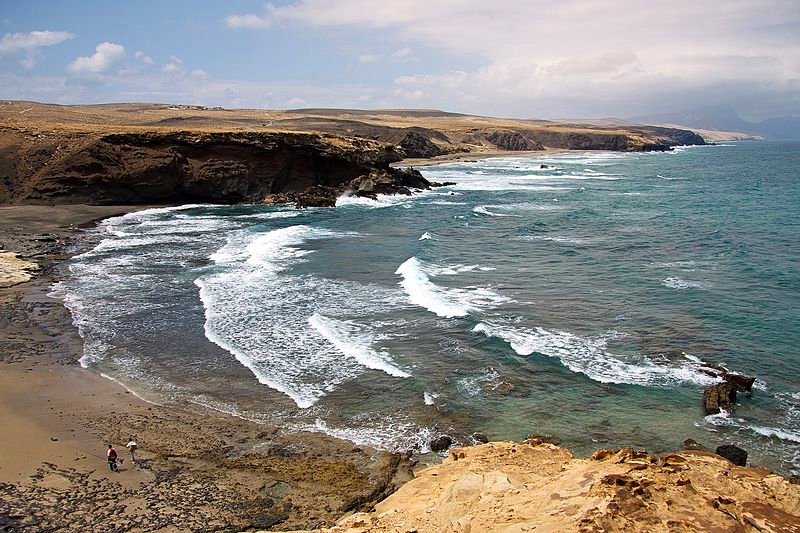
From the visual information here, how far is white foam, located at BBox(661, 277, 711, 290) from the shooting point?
90.6 ft

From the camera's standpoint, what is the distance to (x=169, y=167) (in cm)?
5206

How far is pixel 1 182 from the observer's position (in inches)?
1908

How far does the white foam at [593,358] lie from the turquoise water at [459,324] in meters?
0.09

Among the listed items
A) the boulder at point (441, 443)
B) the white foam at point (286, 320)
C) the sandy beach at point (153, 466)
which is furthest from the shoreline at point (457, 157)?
the boulder at point (441, 443)

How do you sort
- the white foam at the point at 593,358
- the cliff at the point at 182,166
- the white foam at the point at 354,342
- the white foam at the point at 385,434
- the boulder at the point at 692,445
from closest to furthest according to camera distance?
1. the boulder at the point at 692,445
2. the white foam at the point at 385,434
3. the white foam at the point at 593,358
4. the white foam at the point at 354,342
5. the cliff at the point at 182,166

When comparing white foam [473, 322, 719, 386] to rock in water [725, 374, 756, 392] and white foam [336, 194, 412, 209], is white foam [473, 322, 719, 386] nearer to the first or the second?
rock in water [725, 374, 756, 392]

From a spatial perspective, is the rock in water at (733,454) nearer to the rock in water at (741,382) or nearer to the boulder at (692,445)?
the boulder at (692,445)

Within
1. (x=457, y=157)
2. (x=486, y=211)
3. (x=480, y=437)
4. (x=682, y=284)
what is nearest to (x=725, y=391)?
(x=480, y=437)

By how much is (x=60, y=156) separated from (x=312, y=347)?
40.7 meters

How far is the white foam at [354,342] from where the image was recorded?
19656 millimetres

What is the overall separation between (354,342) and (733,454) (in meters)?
12.5

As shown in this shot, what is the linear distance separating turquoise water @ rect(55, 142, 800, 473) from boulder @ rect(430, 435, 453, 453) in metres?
0.35

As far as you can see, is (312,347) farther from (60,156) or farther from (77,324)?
(60,156)

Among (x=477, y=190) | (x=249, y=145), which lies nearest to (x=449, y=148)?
(x=477, y=190)
